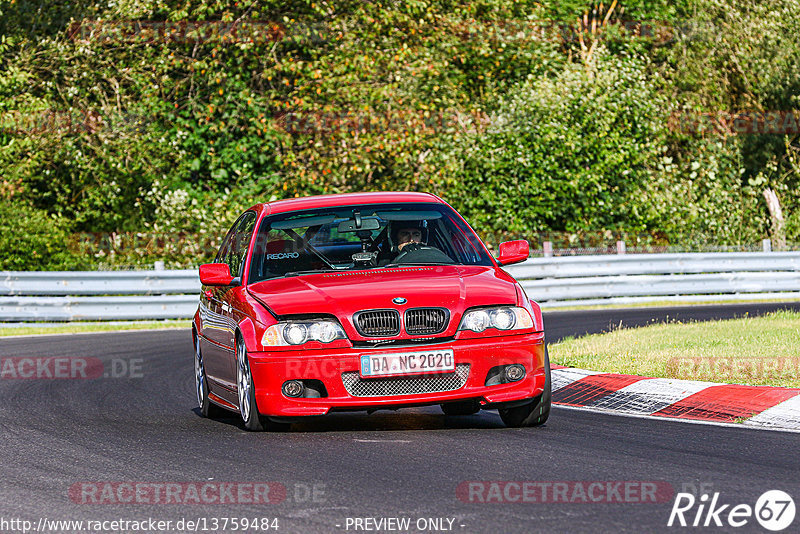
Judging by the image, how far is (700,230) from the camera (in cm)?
3203

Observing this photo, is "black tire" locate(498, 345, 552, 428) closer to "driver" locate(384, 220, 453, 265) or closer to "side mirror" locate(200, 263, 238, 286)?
"driver" locate(384, 220, 453, 265)

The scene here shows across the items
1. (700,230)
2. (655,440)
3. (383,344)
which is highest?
(383,344)

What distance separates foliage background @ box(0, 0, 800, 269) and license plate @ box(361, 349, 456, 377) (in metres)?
19.1

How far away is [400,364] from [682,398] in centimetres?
255

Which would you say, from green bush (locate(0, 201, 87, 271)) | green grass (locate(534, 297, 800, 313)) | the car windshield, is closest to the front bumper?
the car windshield

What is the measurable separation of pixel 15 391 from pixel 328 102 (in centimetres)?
1723

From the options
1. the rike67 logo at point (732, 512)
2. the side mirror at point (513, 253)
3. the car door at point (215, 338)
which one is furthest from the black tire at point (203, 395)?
the rike67 logo at point (732, 512)

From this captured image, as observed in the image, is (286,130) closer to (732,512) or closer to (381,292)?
(381,292)

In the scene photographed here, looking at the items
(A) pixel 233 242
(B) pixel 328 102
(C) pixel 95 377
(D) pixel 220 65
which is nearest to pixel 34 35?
(D) pixel 220 65

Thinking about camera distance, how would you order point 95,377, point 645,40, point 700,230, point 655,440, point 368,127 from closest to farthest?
1. point 655,440
2. point 95,377
3. point 368,127
4. point 700,230
5. point 645,40

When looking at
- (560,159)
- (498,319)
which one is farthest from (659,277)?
(498,319)

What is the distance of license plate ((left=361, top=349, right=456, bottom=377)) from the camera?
7.96 metres

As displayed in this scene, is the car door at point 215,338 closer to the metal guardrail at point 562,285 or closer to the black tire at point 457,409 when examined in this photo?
the black tire at point 457,409

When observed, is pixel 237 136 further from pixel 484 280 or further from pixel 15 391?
pixel 484 280
